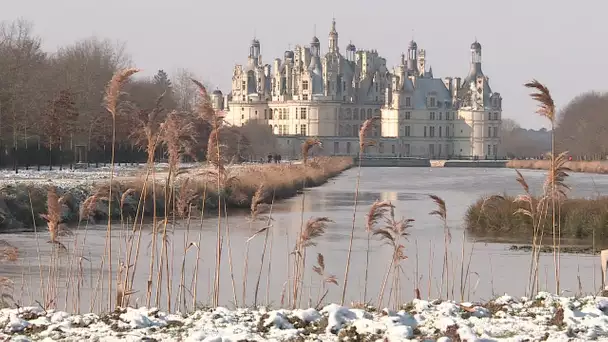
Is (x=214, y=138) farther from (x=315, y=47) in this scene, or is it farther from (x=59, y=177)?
(x=315, y=47)

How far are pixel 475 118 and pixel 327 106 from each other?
18668 mm

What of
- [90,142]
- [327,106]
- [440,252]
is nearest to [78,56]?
[90,142]

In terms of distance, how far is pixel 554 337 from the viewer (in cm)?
848

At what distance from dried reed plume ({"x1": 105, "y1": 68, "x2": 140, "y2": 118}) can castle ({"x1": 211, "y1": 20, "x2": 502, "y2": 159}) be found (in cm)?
13278

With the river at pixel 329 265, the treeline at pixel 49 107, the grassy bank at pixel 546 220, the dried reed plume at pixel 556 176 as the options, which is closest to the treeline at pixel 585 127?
the treeline at pixel 49 107

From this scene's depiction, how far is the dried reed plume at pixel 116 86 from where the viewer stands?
10008 millimetres

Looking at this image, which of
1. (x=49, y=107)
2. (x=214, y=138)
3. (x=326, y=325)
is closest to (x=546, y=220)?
(x=214, y=138)

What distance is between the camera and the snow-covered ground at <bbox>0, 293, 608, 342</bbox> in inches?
332

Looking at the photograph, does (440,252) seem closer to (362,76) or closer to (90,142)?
(90,142)

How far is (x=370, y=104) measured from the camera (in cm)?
15412

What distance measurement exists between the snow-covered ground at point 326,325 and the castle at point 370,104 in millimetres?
133739

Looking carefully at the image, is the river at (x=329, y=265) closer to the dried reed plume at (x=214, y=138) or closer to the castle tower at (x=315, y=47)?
the dried reed plume at (x=214, y=138)

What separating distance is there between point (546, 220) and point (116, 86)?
14.6 m

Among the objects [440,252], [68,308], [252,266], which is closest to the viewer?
[68,308]
